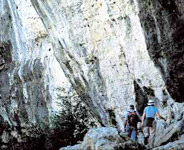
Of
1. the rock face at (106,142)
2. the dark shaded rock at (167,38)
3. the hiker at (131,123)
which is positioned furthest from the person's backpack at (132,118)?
the dark shaded rock at (167,38)

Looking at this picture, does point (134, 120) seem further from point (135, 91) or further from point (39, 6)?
point (39, 6)

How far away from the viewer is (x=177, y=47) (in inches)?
457

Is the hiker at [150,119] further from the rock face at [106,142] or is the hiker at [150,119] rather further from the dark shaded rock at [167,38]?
the dark shaded rock at [167,38]

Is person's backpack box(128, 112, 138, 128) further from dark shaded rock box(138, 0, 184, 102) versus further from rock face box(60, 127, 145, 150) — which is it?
dark shaded rock box(138, 0, 184, 102)

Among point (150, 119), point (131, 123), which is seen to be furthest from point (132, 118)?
point (150, 119)

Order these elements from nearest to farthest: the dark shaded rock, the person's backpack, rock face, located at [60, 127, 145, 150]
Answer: rock face, located at [60, 127, 145, 150]
the person's backpack
the dark shaded rock

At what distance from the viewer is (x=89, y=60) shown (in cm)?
1456

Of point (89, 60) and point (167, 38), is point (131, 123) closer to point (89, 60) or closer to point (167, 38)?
point (167, 38)

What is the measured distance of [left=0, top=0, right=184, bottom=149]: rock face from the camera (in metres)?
11.9

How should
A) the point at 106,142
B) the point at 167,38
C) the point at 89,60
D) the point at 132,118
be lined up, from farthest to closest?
the point at 89,60 → the point at 167,38 → the point at 132,118 → the point at 106,142

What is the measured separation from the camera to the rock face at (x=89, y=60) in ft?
39.1

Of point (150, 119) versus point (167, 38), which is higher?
point (167, 38)

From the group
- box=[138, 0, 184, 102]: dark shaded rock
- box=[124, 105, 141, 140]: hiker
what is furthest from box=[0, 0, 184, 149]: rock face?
box=[124, 105, 141, 140]: hiker

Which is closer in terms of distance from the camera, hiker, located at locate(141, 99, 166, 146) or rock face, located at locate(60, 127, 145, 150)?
rock face, located at locate(60, 127, 145, 150)
